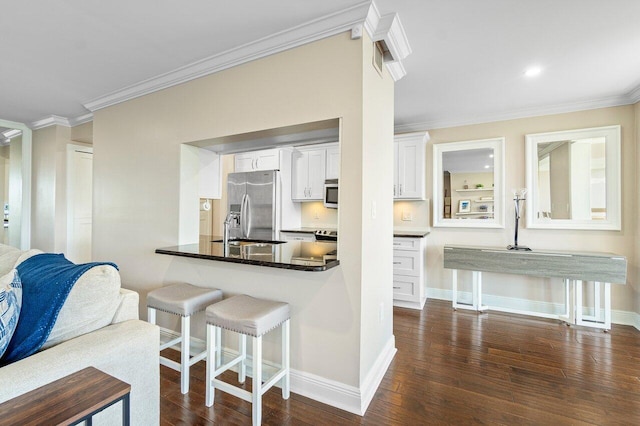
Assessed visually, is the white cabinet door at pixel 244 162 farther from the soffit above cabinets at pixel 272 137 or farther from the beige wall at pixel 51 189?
the beige wall at pixel 51 189

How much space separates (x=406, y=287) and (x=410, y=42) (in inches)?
107

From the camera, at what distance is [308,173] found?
455 cm

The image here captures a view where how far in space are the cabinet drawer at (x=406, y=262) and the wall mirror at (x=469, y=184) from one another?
0.68 metres

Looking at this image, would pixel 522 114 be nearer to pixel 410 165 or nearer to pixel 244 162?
pixel 410 165

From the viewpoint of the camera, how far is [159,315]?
2691 mm

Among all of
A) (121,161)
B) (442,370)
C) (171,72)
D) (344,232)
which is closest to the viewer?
(344,232)

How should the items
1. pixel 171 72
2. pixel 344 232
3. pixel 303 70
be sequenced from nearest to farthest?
pixel 344 232
pixel 303 70
pixel 171 72

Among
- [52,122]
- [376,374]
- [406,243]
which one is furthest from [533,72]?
[52,122]

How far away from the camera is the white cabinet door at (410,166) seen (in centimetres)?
390

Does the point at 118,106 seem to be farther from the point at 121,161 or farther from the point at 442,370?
the point at 442,370

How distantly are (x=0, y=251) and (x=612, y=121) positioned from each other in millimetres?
5697

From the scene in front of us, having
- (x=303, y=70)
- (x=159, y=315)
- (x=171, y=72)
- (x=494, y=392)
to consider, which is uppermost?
(x=171, y=72)

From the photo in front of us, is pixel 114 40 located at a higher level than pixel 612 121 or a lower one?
higher

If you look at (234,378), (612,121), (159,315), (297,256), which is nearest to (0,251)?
(159,315)
